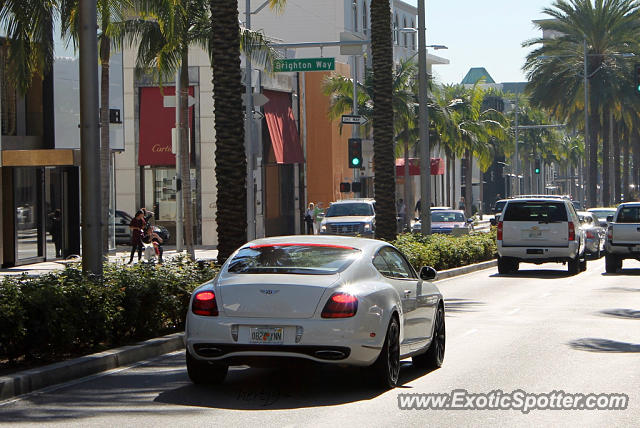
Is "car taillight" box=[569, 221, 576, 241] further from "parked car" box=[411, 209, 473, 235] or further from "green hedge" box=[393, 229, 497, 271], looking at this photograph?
"parked car" box=[411, 209, 473, 235]

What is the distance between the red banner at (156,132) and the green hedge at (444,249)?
56.2 feet

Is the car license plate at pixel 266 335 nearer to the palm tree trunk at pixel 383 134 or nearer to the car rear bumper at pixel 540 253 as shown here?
the palm tree trunk at pixel 383 134

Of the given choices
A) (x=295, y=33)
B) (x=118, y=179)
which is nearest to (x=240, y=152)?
(x=118, y=179)

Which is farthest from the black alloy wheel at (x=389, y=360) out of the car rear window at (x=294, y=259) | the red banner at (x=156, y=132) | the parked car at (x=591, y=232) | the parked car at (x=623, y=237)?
the red banner at (x=156, y=132)

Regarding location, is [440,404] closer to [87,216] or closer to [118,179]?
[87,216]

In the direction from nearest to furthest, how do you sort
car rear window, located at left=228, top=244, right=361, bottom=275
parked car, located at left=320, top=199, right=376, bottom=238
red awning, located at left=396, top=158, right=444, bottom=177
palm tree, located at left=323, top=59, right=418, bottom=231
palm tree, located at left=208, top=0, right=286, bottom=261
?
car rear window, located at left=228, top=244, right=361, bottom=275, palm tree, located at left=208, top=0, right=286, bottom=261, parked car, located at left=320, top=199, right=376, bottom=238, palm tree, located at left=323, top=59, right=418, bottom=231, red awning, located at left=396, top=158, right=444, bottom=177

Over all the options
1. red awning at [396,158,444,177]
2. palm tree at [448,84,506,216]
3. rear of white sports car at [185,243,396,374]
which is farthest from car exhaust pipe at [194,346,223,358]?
red awning at [396,158,444,177]

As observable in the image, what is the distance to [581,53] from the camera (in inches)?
2509

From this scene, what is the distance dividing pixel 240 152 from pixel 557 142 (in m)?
102

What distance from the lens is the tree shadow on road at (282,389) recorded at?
33.0 ft

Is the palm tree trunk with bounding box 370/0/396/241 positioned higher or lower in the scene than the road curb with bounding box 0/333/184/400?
higher

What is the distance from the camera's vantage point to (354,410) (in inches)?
379

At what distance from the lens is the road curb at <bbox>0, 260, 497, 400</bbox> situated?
1058 centimetres

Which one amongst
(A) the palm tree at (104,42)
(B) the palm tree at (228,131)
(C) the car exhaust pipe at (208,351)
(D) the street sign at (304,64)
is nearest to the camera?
(C) the car exhaust pipe at (208,351)
